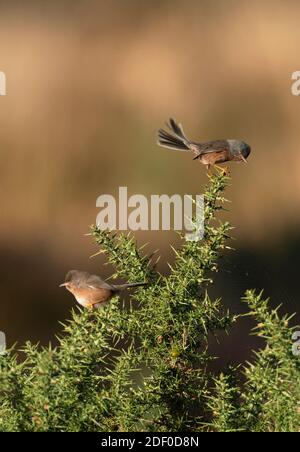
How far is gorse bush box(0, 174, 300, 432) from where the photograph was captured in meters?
0.95

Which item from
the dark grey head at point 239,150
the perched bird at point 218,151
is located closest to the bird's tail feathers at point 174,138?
the perched bird at point 218,151

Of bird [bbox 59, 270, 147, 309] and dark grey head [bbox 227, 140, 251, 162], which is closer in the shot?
bird [bbox 59, 270, 147, 309]

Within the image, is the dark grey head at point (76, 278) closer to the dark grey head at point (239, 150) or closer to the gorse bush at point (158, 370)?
the gorse bush at point (158, 370)

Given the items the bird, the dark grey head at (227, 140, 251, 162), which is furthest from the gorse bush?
the dark grey head at (227, 140, 251, 162)

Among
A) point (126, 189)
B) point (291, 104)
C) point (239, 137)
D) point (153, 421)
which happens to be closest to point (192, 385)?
point (153, 421)

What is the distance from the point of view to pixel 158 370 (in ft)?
3.69

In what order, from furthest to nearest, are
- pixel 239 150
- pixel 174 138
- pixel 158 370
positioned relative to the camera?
pixel 174 138, pixel 239 150, pixel 158 370

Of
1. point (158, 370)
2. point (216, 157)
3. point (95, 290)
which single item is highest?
point (216, 157)

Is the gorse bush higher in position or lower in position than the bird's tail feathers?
lower

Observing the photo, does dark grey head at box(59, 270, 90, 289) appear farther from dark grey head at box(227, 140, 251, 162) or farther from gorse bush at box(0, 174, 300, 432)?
dark grey head at box(227, 140, 251, 162)

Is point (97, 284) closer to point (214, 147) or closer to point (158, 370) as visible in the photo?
point (158, 370)

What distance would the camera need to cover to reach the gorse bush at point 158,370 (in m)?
0.95

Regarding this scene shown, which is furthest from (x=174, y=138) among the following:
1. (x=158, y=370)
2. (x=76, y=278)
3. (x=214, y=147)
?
(x=158, y=370)
